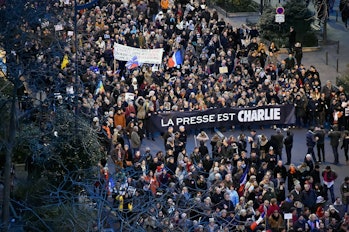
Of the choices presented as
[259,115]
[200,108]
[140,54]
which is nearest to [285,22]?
[140,54]

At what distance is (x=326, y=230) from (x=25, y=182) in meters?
8.42

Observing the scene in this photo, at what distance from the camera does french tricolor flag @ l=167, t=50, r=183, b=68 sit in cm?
4347

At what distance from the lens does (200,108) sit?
39.3 metres

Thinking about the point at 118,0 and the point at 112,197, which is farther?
the point at 118,0

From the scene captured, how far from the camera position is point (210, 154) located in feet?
121

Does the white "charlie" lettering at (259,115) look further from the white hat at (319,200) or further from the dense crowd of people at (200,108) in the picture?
the white hat at (319,200)

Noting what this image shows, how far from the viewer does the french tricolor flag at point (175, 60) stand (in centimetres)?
4347

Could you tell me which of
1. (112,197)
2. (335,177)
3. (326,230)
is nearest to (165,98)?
(335,177)

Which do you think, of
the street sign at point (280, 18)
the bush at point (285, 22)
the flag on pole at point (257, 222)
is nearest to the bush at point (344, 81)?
the street sign at point (280, 18)

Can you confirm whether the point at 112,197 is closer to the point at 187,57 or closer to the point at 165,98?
the point at 165,98

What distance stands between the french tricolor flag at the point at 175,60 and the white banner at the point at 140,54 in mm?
895

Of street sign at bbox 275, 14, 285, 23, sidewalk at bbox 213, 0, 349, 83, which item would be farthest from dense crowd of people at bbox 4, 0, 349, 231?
sidewalk at bbox 213, 0, 349, 83

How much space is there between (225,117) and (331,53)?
11.7 meters

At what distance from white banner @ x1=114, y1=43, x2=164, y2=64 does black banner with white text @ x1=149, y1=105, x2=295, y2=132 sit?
4124 millimetres
